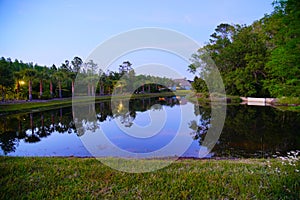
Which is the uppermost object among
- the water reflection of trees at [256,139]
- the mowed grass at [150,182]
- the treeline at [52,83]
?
the treeline at [52,83]

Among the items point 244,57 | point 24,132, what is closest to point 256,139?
point 24,132

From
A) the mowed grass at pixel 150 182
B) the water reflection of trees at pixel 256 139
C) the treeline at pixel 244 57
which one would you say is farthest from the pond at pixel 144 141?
the treeline at pixel 244 57

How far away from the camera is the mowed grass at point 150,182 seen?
3730 millimetres

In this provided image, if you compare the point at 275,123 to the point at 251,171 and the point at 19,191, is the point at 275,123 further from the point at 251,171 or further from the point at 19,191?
the point at 19,191

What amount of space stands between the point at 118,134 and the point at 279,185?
9.54 metres

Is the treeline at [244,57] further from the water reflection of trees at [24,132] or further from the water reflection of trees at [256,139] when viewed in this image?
the water reflection of trees at [24,132]

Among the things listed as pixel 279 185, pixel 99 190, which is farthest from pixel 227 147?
pixel 99 190

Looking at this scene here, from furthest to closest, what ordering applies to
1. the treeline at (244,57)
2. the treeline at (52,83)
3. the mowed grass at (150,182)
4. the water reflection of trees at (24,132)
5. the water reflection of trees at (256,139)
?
the treeline at (244,57), the treeline at (52,83), the water reflection of trees at (24,132), the water reflection of trees at (256,139), the mowed grass at (150,182)

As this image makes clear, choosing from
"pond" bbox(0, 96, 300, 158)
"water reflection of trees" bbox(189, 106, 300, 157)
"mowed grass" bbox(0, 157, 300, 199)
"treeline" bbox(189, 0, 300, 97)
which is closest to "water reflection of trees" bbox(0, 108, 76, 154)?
"pond" bbox(0, 96, 300, 158)

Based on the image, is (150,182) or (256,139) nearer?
(150,182)

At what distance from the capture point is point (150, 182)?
426 cm

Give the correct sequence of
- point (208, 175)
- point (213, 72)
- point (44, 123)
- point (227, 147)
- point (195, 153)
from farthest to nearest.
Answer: point (213, 72), point (44, 123), point (227, 147), point (195, 153), point (208, 175)

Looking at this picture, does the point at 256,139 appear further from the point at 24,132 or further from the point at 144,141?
the point at 24,132

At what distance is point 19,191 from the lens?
3840 millimetres
